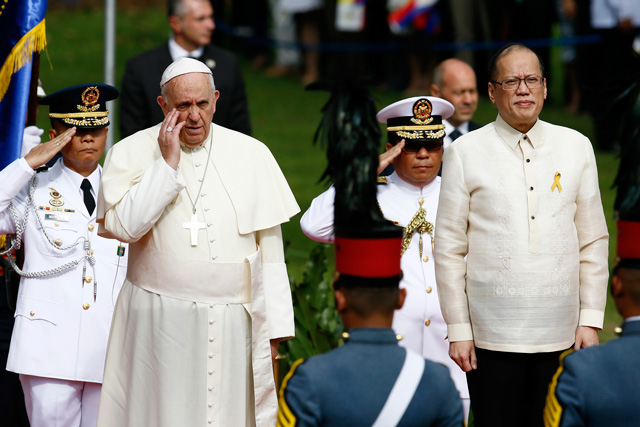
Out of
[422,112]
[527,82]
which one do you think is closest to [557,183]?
[527,82]

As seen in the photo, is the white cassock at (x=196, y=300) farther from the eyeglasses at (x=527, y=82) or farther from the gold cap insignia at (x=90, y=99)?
the eyeglasses at (x=527, y=82)

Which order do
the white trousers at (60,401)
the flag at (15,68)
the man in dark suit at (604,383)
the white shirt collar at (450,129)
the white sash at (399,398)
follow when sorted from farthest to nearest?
the white shirt collar at (450,129) → the flag at (15,68) → the white trousers at (60,401) → the man in dark suit at (604,383) → the white sash at (399,398)

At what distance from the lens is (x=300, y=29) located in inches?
644

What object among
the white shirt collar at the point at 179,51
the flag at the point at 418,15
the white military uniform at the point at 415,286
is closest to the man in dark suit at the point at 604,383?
the white military uniform at the point at 415,286

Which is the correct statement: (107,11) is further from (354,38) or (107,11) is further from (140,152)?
(354,38)

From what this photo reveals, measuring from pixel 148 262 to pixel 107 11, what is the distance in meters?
4.74

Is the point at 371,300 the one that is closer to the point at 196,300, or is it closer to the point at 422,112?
the point at 196,300

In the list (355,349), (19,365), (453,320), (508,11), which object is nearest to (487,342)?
(453,320)

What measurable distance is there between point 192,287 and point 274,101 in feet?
34.5

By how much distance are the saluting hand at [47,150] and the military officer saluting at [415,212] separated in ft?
4.17

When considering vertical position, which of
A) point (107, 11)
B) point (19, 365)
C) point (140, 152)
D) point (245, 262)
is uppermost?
point (107, 11)

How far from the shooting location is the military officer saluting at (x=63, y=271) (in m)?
6.43

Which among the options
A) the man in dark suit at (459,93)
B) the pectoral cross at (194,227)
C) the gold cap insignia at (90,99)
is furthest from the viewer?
the man in dark suit at (459,93)

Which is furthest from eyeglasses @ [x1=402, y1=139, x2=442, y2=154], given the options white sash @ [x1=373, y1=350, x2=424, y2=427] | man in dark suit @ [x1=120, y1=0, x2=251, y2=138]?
man in dark suit @ [x1=120, y1=0, x2=251, y2=138]
